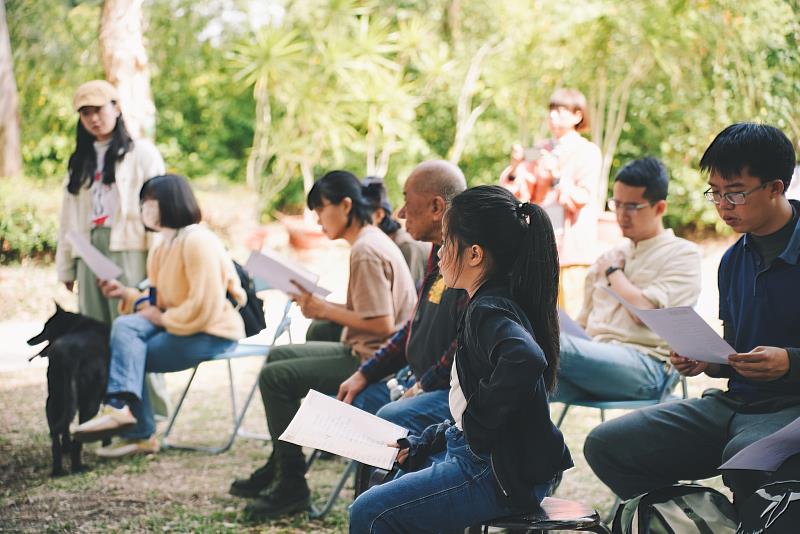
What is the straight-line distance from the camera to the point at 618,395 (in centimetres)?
353

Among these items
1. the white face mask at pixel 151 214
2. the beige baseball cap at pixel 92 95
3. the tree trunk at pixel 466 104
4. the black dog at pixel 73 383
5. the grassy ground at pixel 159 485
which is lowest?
the grassy ground at pixel 159 485

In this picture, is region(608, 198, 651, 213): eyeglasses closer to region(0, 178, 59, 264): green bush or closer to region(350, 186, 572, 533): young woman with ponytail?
region(350, 186, 572, 533): young woman with ponytail

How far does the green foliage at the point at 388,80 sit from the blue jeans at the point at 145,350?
17.2ft

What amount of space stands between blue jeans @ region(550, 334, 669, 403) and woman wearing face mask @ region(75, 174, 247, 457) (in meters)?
1.93

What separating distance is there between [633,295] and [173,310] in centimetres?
228

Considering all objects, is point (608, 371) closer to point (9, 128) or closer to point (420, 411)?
point (420, 411)

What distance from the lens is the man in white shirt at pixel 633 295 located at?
11.4 ft

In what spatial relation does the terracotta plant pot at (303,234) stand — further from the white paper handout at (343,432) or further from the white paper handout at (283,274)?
the white paper handout at (343,432)

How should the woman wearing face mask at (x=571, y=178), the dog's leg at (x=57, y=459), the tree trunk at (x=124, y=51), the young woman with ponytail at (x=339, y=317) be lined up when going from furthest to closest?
the tree trunk at (x=124, y=51) → the woman wearing face mask at (x=571, y=178) → the dog's leg at (x=57, y=459) → the young woman with ponytail at (x=339, y=317)

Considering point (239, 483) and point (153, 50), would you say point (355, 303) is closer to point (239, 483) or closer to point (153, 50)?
point (239, 483)

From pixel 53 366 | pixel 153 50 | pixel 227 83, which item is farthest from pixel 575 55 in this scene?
pixel 53 366

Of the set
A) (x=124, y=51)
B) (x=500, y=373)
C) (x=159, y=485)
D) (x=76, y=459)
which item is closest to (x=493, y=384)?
(x=500, y=373)

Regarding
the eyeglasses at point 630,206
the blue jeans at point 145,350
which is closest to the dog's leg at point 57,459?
the blue jeans at point 145,350

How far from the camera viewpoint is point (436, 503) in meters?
2.26
